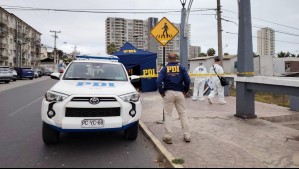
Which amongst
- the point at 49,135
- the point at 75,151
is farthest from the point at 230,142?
the point at 49,135

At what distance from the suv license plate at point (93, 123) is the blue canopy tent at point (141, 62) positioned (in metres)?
11.4

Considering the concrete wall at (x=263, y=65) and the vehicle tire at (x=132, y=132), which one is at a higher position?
the concrete wall at (x=263, y=65)

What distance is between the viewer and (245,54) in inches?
341

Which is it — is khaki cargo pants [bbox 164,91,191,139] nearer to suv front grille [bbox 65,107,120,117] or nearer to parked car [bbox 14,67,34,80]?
suv front grille [bbox 65,107,120,117]

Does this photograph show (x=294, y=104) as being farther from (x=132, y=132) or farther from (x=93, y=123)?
Result: (x=93, y=123)

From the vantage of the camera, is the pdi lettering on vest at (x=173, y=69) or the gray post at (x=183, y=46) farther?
the gray post at (x=183, y=46)

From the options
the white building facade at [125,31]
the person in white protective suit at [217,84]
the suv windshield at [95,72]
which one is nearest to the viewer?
the suv windshield at [95,72]

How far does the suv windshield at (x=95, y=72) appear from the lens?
6.75m

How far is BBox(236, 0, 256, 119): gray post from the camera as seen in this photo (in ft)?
28.3

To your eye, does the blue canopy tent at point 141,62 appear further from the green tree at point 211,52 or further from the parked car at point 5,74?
the green tree at point 211,52

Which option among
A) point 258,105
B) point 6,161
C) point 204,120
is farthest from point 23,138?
point 258,105

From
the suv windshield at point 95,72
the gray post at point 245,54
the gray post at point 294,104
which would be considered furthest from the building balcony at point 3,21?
the gray post at point 294,104

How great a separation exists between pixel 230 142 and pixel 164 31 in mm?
4086

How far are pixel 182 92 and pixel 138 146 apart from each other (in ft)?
4.86
